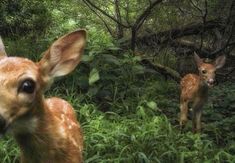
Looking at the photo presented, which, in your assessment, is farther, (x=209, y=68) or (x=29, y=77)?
(x=209, y=68)

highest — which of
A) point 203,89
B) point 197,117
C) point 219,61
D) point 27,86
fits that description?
point 27,86

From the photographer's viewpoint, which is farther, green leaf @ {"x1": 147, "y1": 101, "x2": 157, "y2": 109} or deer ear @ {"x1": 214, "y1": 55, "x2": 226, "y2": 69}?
deer ear @ {"x1": 214, "y1": 55, "x2": 226, "y2": 69}

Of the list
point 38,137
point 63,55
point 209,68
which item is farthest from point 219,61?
point 38,137

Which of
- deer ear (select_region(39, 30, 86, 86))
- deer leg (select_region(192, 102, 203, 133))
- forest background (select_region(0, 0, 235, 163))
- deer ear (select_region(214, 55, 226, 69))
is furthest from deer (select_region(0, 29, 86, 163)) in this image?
deer ear (select_region(214, 55, 226, 69))

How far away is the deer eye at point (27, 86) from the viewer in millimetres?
3680

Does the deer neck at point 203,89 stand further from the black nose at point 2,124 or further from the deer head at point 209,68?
the black nose at point 2,124

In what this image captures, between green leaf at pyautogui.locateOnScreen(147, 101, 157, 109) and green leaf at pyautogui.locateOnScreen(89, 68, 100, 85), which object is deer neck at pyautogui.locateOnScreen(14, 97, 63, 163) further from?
green leaf at pyautogui.locateOnScreen(89, 68, 100, 85)

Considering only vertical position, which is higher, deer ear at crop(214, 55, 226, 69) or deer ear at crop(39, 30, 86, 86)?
deer ear at crop(39, 30, 86, 86)

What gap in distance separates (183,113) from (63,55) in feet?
16.2

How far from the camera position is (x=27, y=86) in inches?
147

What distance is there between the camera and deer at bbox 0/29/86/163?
3.61m

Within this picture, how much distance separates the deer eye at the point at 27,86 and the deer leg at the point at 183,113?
492 cm

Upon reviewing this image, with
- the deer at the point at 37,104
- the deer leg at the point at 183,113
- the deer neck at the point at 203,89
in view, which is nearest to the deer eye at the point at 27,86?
the deer at the point at 37,104

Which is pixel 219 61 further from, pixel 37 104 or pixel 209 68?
pixel 37 104
